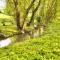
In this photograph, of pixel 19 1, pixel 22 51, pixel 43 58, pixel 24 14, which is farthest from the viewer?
pixel 24 14

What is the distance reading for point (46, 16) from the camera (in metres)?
37.5

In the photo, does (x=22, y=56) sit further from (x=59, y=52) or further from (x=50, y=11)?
(x=50, y=11)

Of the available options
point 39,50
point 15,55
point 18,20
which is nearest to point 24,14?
point 18,20

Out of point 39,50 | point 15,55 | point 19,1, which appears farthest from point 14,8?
point 15,55

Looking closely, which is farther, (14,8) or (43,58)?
(14,8)

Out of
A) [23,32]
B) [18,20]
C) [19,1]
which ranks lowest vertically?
[23,32]

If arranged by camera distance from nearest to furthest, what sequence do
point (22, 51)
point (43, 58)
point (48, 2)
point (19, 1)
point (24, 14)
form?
point (43, 58), point (22, 51), point (19, 1), point (24, 14), point (48, 2)

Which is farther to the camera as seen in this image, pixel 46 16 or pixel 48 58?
pixel 46 16

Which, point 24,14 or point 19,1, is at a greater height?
point 19,1

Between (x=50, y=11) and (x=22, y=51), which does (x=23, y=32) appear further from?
(x=50, y=11)

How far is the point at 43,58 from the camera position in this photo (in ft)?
41.4

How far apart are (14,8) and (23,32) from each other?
3.14 metres

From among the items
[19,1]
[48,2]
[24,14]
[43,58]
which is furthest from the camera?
[48,2]

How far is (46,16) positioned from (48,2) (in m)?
2.39
